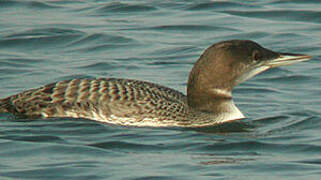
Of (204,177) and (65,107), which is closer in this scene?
(204,177)

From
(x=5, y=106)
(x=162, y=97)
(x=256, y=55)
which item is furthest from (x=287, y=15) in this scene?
(x=5, y=106)

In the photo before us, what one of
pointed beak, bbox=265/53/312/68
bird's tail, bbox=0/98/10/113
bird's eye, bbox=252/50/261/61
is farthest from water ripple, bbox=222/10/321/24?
bird's tail, bbox=0/98/10/113

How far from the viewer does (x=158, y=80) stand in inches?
507

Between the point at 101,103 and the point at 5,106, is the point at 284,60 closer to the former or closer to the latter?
the point at 101,103

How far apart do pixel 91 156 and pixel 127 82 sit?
155 cm

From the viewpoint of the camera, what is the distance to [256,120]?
10.8 m

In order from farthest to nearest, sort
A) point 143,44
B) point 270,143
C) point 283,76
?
point 143,44
point 283,76
point 270,143

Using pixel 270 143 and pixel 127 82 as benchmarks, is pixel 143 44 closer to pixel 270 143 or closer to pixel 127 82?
pixel 127 82

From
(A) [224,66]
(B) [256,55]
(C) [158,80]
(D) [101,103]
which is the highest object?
(B) [256,55]

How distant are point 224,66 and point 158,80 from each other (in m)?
2.68

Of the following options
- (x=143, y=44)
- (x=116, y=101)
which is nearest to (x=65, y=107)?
(x=116, y=101)

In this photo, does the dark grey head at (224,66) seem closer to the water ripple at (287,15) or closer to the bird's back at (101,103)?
the bird's back at (101,103)

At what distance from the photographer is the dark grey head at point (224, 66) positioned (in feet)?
33.5

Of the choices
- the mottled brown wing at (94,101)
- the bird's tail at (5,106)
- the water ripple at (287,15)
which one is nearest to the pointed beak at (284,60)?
the mottled brown wing at (94,101)
